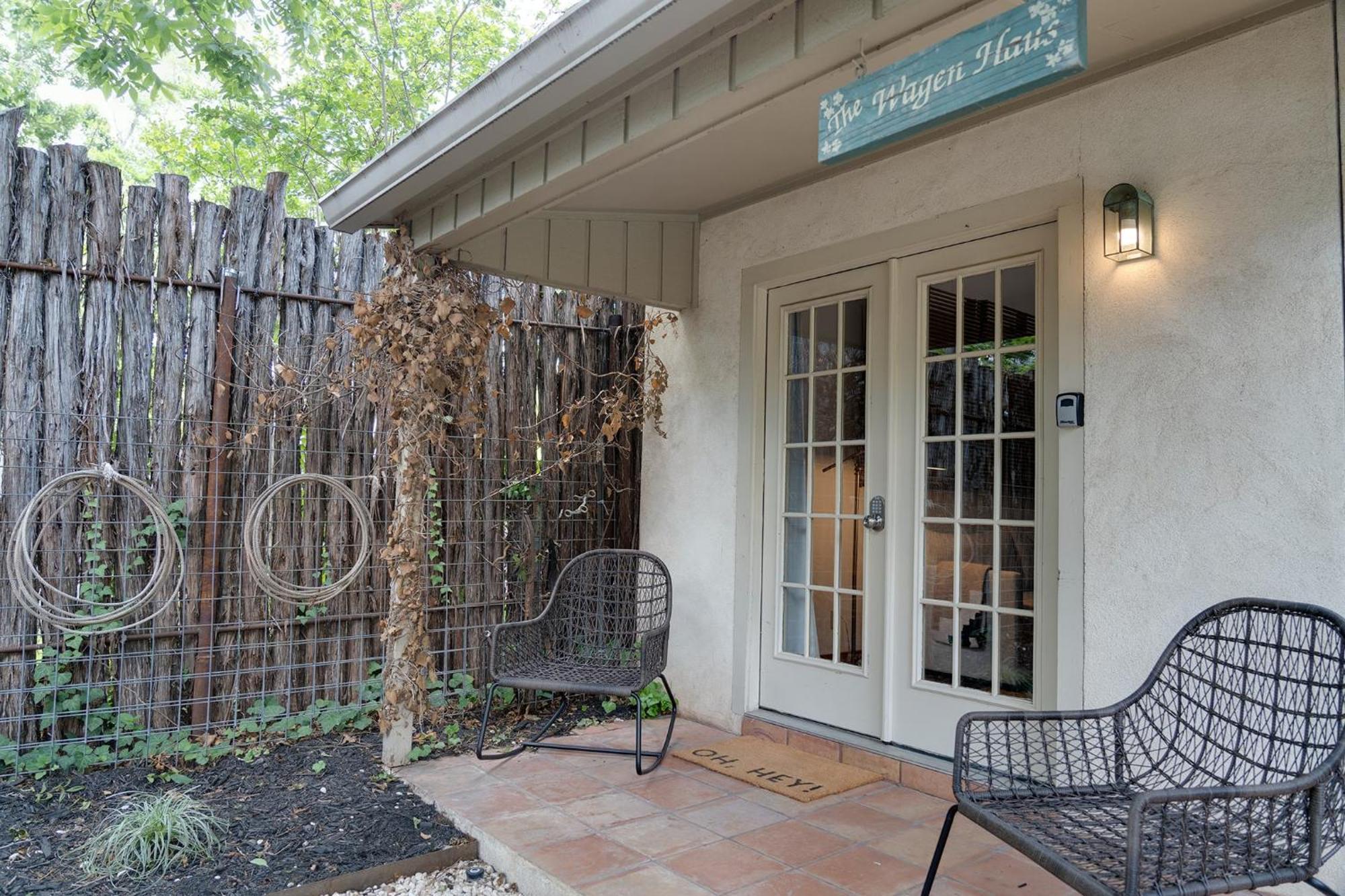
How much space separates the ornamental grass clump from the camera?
2.43m

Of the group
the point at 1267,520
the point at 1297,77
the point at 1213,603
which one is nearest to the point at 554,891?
the point at 1213,603

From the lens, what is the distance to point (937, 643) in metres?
3.17

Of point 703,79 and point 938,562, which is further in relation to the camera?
point 938,562

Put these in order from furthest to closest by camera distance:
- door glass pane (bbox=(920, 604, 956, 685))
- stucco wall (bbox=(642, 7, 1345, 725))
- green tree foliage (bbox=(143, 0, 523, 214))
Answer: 1. green tree foliage (bbox=(143, 0, 523, 214))
2. door glass pane (bbox=(920, 604, 956, 685))
3. stucco wall (bbox=(642, 7, 1345, 725))

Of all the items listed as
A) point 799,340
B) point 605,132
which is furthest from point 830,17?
point 799,340

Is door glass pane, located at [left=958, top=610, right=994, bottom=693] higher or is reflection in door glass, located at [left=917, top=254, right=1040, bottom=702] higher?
reflection in door glass, located at [left=917, top=254, right=1040, bottom=702]

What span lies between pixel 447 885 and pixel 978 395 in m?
2.40

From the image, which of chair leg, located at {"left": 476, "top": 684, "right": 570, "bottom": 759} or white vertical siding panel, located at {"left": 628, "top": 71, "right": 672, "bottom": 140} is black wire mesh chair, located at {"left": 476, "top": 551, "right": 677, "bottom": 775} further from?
white vertical siding panel, located at {"left": 628, "top": 71, "right": 672, "bottom": 140}

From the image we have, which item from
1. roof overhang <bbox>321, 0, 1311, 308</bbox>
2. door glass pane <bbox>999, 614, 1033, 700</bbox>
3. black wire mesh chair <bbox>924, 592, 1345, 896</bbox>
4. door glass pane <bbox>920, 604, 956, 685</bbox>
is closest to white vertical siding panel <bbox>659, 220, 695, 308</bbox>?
roof overhang <bbox>321, 0, 1311, 308</bbox>

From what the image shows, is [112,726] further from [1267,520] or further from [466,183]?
→ [1267,520]

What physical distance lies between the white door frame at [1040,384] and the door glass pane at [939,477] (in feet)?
1.42

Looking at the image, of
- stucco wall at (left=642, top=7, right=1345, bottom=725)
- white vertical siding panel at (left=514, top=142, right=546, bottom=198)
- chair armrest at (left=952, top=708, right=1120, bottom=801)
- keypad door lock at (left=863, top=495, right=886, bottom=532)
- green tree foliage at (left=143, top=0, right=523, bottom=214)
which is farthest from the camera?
green tree foliage at (left=143, top=0, right=523, bottom=214)

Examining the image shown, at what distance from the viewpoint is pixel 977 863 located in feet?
8.11

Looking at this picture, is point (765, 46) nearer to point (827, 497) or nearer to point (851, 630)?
point (827, 497)
